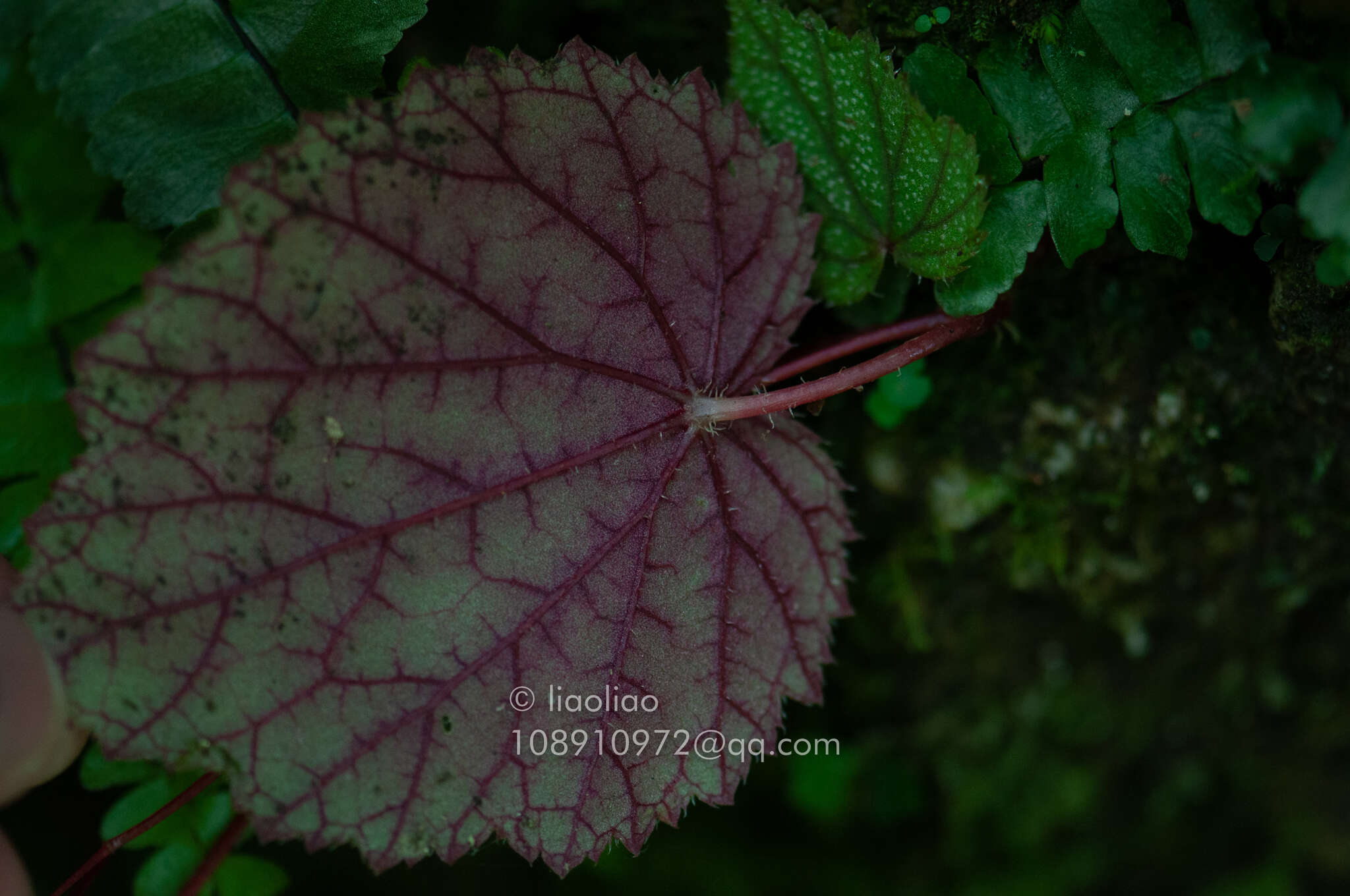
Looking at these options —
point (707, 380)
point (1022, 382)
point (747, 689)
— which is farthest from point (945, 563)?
point (707, 380)

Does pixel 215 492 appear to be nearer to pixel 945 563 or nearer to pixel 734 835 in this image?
pixel 945 563

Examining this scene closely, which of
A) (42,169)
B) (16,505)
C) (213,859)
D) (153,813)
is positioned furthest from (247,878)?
(42,169)

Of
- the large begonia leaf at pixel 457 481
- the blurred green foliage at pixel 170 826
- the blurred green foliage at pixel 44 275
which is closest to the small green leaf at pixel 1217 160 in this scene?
the large begonia leaf at pixel 457 481

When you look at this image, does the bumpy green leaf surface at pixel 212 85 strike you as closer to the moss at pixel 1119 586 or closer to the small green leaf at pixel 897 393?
the small green leaf at pixel 897 393

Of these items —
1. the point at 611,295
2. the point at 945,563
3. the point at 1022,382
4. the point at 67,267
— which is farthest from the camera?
the point at 945,563

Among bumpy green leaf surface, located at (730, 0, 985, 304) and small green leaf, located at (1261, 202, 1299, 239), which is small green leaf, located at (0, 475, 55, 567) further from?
small green leaf, located at (1261, 202, 1299, 239)
